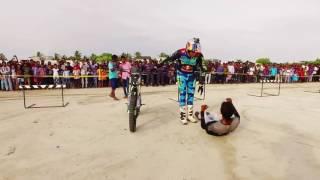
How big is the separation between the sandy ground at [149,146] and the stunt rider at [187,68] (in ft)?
1.96

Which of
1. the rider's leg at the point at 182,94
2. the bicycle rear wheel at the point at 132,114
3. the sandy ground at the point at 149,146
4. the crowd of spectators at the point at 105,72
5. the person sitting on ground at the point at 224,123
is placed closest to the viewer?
the sandy ground at the point at 149,146

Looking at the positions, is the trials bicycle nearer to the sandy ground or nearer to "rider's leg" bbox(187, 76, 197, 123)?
the sandy ground

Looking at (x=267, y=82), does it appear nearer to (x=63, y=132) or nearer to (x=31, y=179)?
(x=63, y=132)

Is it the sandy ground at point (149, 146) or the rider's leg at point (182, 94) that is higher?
the rider's leg at point (182, 94)

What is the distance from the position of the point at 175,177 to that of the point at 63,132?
11.7ft

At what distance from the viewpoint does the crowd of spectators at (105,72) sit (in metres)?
16.5

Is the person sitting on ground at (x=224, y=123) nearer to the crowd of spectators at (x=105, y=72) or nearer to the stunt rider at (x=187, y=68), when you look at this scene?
the stunt rider at (x=187, y=68)

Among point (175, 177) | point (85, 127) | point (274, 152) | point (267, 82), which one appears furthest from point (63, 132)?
point (267, 82)

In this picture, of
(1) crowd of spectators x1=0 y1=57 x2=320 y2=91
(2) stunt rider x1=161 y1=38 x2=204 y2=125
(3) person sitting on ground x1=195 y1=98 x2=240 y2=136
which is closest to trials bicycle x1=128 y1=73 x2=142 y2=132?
(2) stunt rider x1=161 y1=38 x2=204 y2=125

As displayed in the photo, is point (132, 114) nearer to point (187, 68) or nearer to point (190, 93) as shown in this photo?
point (190, 93)

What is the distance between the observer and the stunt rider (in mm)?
8789

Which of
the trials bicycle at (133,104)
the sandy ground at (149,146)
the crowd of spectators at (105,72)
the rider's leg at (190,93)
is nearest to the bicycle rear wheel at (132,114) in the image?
the trials bicycle at (133,104)

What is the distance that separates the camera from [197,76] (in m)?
9.49

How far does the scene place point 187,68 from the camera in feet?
29.0
